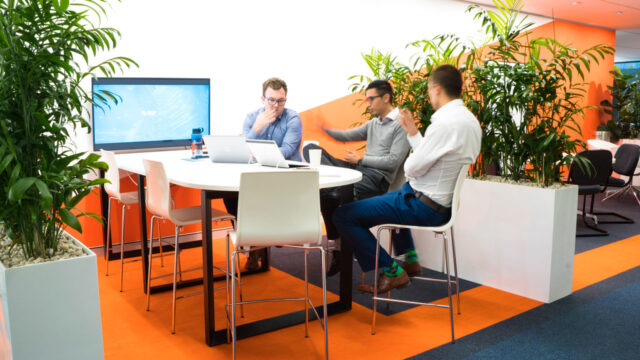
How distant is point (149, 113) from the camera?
173 inches

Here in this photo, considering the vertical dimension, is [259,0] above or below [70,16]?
above

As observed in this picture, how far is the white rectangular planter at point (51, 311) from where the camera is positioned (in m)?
1.82

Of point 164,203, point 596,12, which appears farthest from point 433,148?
point 596,12

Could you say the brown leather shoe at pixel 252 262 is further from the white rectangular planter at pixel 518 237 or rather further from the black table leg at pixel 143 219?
the white rectangular planter at pixel 518 237

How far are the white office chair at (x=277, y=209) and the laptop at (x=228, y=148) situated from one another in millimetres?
1064

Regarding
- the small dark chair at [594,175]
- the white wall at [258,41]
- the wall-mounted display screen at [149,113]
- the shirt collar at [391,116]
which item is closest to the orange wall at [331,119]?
the white wall at [258,41]

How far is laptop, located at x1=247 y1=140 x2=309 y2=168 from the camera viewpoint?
3.15 m

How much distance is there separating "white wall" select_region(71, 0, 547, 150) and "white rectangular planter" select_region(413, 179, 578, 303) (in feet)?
8.29

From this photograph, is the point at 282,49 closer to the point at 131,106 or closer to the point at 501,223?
the point at 131,106

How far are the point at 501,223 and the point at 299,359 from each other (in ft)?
5.76

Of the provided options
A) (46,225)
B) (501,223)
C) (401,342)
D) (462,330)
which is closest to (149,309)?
(46,225)

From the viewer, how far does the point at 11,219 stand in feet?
6.39

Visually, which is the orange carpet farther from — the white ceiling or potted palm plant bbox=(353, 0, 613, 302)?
the white ceiling


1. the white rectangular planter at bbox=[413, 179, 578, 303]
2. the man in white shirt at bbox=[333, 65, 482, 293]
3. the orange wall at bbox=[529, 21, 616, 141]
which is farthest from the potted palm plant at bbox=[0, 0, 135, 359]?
the orange wall at bbox=[529, 21, 616, 141]
